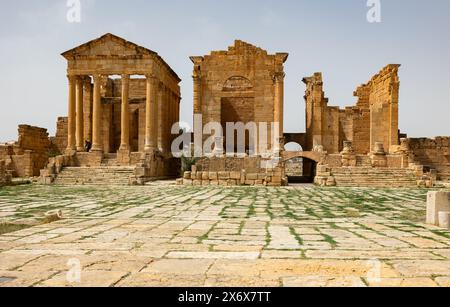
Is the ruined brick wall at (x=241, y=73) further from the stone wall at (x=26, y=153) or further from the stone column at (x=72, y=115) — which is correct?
the stone wall at (x=26, y=153)

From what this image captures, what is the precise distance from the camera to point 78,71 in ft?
85.1

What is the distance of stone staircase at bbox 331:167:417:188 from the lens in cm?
2155

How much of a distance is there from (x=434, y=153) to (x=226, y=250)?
2570 cm

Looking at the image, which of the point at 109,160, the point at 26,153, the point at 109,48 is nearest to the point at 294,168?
the point at 109,160

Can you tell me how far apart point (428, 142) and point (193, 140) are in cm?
1488

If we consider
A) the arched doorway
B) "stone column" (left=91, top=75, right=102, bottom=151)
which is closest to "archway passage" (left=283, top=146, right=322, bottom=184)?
the arched doorway

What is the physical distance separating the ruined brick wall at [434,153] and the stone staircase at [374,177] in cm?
499

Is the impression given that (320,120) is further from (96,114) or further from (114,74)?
(96,114)

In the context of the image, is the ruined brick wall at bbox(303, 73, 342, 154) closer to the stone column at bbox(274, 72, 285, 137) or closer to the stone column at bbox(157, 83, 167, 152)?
the stone column at bbox(274, 72, 285, 137)

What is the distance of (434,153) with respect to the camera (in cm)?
2727

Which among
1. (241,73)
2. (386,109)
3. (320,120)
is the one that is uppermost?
(241,73)

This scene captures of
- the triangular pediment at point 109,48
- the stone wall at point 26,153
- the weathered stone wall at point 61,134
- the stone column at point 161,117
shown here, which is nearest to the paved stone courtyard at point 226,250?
the triangular pediment at point 109,48

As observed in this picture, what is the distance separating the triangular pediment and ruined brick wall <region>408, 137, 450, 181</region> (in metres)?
17.3
